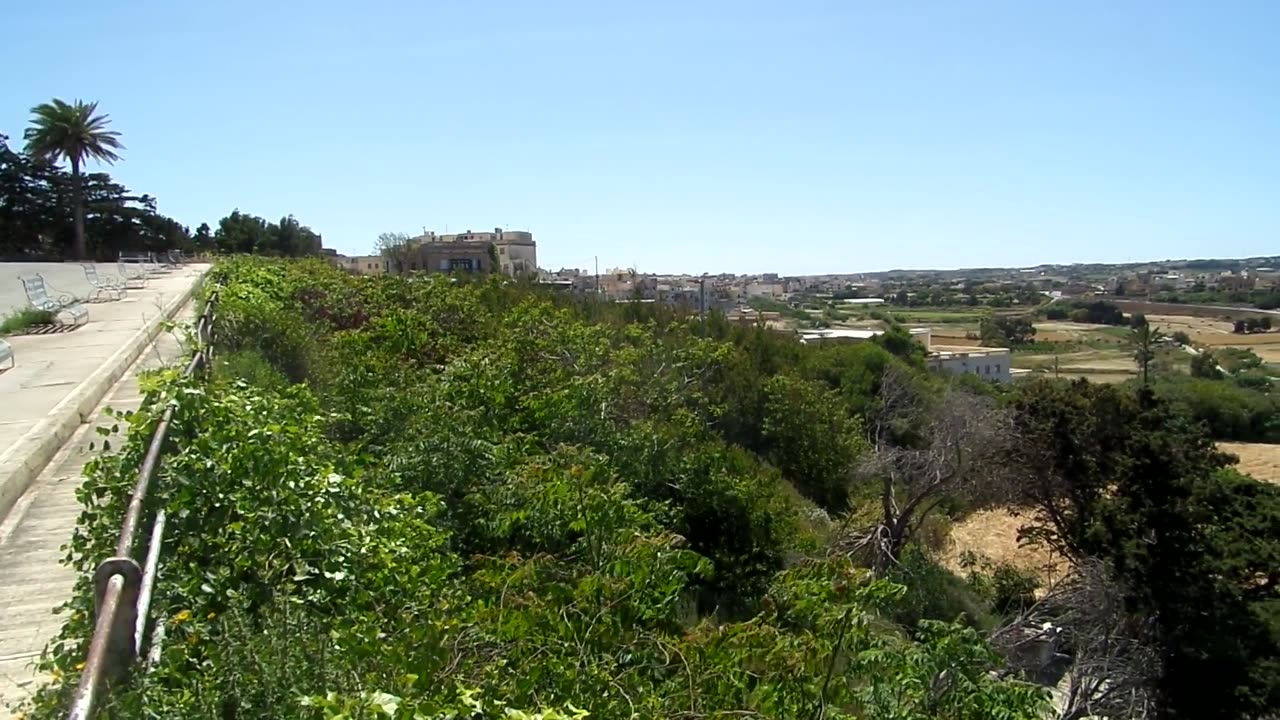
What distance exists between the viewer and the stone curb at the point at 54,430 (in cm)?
606

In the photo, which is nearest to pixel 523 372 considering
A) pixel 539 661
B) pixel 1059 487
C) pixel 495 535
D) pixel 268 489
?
pixel 495 535

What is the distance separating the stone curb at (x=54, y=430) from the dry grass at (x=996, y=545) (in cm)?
1564

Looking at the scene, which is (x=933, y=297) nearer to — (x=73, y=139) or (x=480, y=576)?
(x=73, y=139)

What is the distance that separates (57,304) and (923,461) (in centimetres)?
1505

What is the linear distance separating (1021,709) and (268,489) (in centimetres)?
385

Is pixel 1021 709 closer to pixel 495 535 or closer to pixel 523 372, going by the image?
pixel 495 535

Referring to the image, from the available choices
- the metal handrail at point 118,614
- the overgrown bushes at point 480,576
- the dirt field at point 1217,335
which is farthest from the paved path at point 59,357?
the dirt field at point 1217,335

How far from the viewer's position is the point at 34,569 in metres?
5.05

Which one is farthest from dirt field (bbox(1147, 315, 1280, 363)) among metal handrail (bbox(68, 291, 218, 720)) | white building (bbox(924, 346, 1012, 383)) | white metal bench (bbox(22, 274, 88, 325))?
metal handrail (bbox(68, 291, 218, 720))

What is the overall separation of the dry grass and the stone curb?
1564 cm

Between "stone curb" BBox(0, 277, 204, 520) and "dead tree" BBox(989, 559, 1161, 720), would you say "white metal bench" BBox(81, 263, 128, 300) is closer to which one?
"stone curb" BBox(0, 277, 204, 520)

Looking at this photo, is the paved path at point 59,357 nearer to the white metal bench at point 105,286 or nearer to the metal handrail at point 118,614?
the white metal bench at point 105,286

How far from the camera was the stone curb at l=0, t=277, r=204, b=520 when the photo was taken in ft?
19.9

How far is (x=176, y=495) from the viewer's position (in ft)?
14.6
